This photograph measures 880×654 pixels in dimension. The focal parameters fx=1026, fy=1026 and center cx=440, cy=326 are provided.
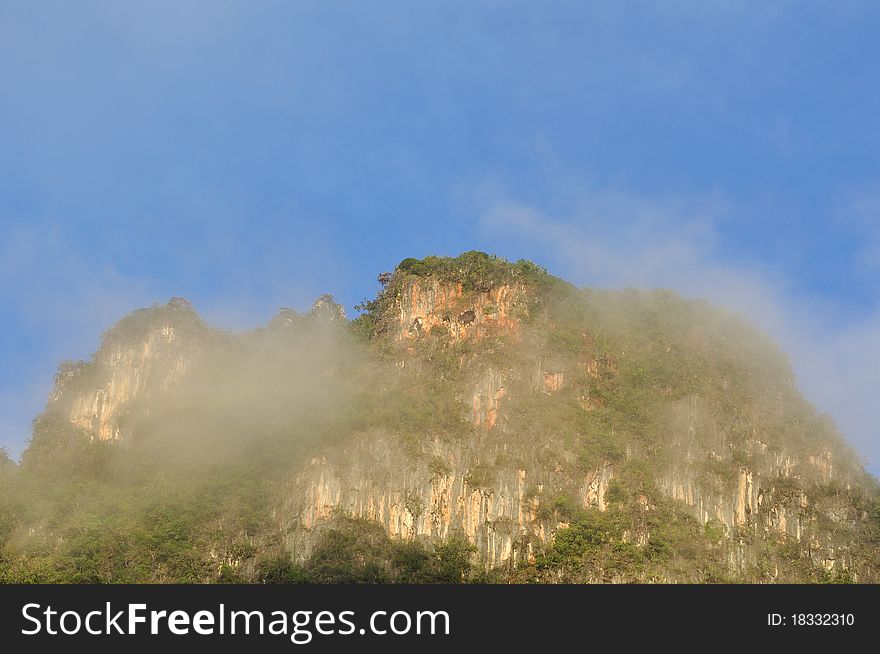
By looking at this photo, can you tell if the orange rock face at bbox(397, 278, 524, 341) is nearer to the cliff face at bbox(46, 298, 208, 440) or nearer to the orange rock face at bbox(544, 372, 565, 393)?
the orange rock face at bbox(544, 372, 565, 393)

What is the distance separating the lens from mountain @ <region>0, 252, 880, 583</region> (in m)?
62.9

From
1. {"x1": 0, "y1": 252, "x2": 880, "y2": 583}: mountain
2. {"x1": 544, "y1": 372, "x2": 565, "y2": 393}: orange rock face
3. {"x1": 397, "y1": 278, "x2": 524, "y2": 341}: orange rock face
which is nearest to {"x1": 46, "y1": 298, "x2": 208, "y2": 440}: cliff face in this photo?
→ {"x1": 0, "y1": 252, "x2": 880, "y2": 583}: mountain

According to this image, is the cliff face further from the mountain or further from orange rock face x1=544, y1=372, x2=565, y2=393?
orange rock face x1=544, y1=372, x2=565, y2=393

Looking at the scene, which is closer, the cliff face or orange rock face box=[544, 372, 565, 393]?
orange rock face box=[544, 372, 565, 393]

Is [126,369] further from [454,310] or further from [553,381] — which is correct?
[553,381]

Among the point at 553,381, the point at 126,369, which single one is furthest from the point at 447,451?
Answer: the point at 126,369

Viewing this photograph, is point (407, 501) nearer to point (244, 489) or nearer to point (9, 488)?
point (244, 489)

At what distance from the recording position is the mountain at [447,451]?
62.9 m

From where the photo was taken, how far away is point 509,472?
6581 centimetres

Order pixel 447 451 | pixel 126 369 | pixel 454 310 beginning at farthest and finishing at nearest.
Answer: pixel 126 369 → pixel 454 310 → pixel 447 451

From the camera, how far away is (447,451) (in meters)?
67.2

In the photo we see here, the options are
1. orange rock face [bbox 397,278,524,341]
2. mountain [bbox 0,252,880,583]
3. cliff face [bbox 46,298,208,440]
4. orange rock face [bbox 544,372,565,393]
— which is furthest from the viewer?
cliff face [bbox 46,298,208,440]

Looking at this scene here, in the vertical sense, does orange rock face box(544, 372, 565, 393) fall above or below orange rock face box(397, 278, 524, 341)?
below

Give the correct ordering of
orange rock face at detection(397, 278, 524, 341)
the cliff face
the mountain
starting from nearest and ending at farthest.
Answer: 1. the mountain
2. orange rock face at detection(397, 278, 524, 341)
3. the cliff face
